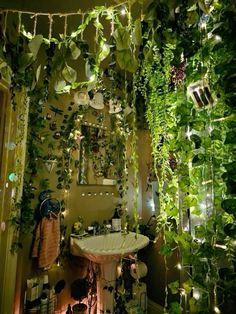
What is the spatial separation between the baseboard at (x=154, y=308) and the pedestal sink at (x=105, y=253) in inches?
24.9

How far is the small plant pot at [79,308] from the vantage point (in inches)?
75.5

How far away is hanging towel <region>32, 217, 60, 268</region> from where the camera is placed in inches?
72.0

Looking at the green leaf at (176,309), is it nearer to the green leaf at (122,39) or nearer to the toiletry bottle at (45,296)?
the green leaf at (122,39)

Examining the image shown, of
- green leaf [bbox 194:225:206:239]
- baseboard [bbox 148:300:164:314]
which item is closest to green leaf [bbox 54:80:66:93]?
green leaf [bbox 194:225:206:239]

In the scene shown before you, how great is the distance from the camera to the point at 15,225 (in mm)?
1730

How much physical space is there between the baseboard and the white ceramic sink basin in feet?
2.70

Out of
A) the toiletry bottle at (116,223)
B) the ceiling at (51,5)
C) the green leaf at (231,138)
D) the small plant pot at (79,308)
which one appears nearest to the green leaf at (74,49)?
the green leaf at (231,138)

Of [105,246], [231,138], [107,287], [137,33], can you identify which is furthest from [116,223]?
[137,33]

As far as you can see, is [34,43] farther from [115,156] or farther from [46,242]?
[115,156]

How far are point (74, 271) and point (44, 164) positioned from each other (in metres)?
1.05

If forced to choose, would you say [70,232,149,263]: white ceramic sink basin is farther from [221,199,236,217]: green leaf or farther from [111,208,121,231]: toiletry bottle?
[221,199,236,217]: green leaf

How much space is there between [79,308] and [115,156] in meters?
1.44

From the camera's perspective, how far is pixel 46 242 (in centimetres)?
184

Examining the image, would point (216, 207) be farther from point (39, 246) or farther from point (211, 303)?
point (39, 246)
